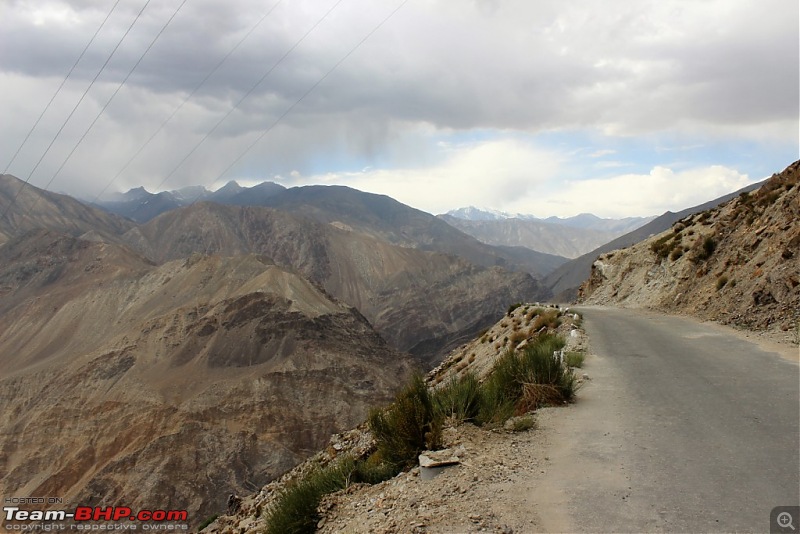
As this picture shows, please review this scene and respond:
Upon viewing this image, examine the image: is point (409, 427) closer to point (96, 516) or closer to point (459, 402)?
point (459, 402)

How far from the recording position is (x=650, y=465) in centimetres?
662

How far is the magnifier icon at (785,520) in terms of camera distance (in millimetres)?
4976

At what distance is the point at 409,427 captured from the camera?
8.22m

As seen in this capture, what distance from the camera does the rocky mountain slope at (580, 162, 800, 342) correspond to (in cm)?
1536

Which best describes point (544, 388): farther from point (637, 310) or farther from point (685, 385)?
point (637, 310)

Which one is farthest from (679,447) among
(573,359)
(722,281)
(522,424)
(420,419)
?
(722,281)

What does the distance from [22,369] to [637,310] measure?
96296 millimetres

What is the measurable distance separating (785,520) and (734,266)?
696 inches

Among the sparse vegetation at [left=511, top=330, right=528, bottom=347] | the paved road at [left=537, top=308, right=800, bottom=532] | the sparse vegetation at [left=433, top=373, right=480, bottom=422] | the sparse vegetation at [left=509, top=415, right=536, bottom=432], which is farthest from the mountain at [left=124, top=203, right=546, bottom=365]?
the sparse vegetation at [left=509, top=415, right=536, bottom=432]

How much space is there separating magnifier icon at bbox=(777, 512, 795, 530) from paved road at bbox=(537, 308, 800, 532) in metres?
0.05

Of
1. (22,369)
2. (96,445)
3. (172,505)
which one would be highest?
(22,369)

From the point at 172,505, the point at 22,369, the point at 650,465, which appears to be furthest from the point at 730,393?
the point at 22,369

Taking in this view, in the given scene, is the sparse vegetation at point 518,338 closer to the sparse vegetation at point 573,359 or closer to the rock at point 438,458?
the sparse vegetation at point 573,359

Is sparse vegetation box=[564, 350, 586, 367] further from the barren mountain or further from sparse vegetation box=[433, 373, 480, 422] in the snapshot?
the barren mountain
